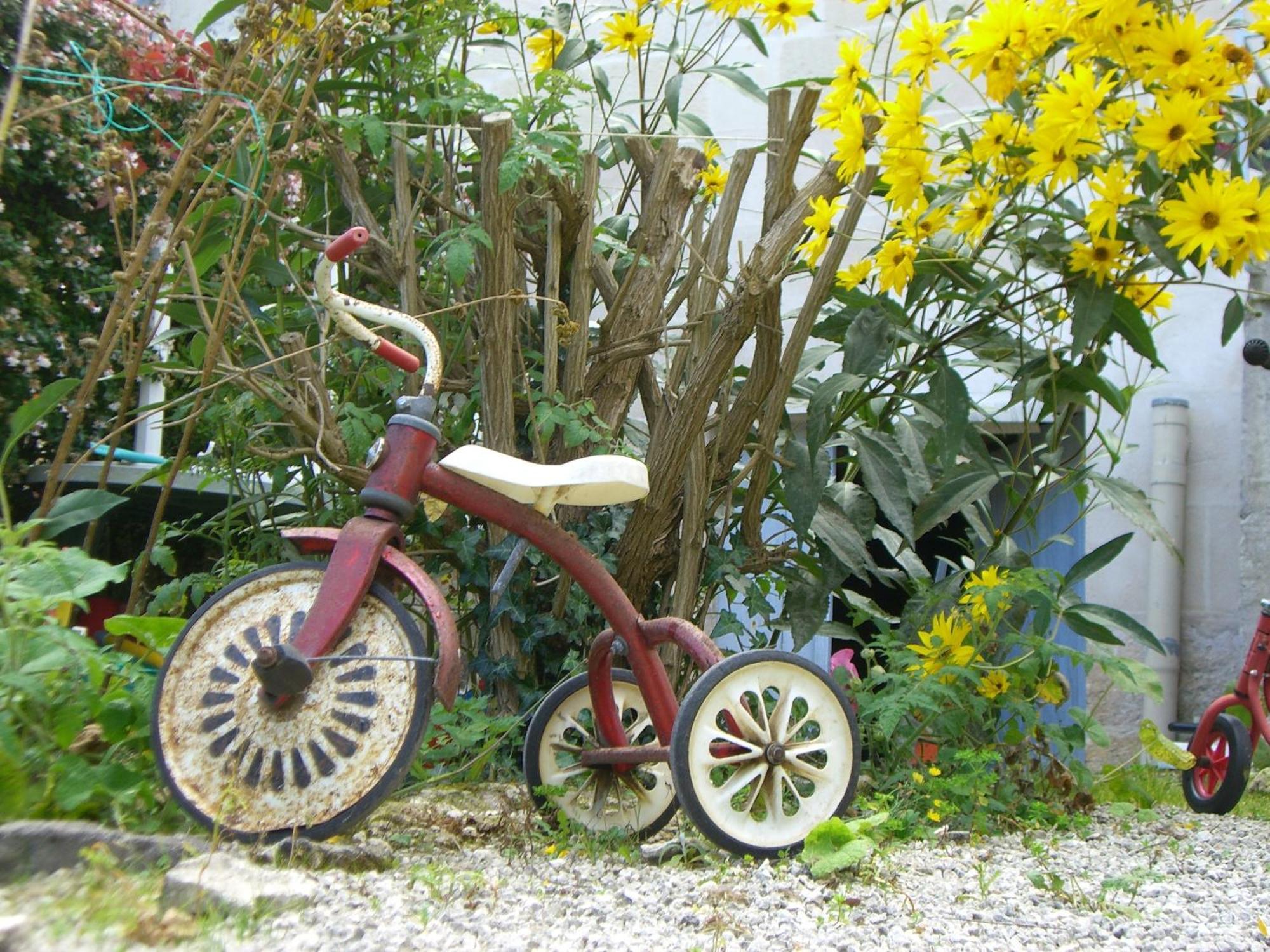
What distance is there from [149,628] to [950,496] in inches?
70.8

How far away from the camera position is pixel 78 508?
2.38 metres

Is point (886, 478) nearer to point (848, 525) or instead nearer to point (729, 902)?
point (848, 525)

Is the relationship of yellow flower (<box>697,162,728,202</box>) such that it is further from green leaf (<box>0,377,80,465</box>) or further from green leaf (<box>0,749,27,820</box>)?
green leaf (<box>0,749,27,820</box>)

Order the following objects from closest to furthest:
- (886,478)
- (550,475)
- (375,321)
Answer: (550,475) → (375,321) → (886,478)

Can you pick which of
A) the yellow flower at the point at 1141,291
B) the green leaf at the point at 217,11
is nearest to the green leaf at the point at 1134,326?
the yellow flower at the point at 1141,291

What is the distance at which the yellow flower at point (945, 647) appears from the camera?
8.85 feet

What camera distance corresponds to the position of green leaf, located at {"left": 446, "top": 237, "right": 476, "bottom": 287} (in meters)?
2.49

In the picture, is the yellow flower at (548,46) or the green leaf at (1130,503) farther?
the yellow flower at (548,46)

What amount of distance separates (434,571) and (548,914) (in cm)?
141

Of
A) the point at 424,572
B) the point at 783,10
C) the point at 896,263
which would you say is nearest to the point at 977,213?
the point at 896,263

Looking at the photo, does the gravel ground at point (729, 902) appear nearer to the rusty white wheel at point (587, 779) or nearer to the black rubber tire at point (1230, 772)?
the rusty white wheel at point (587, 779)

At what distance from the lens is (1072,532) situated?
14.9ft

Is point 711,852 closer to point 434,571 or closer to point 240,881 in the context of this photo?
point 240,881

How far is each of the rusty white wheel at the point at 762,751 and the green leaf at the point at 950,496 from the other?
2.90 ft
